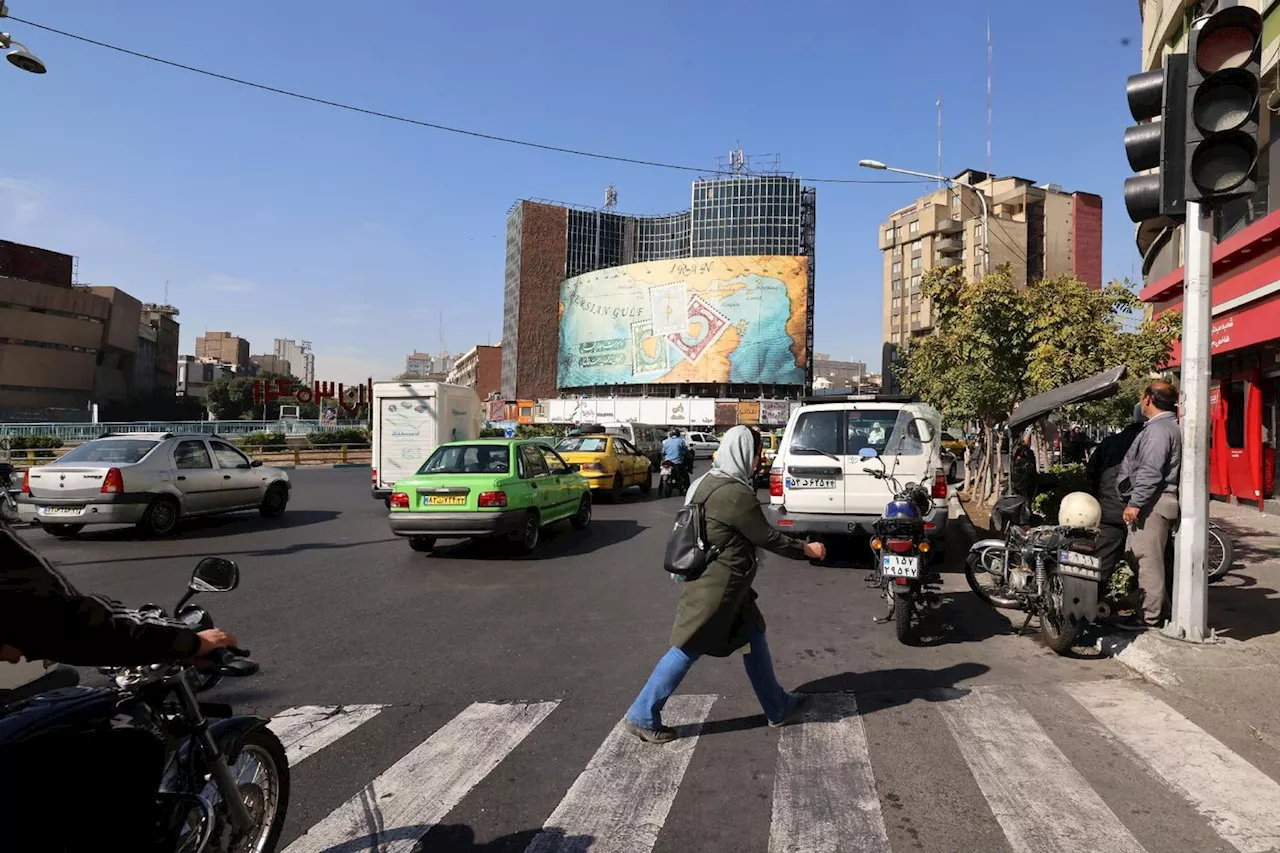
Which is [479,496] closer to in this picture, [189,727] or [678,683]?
[678,683]

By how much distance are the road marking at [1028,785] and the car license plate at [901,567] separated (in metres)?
1.43

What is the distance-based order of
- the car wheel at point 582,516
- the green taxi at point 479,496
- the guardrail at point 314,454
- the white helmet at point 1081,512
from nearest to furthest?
the white helmet at point 1081,512 → the green taxi at point 479,496 → the car wheel at point 582,516 → the guardrail at point 314,454

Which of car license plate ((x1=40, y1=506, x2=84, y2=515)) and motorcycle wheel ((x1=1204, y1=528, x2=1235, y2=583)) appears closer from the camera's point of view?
motorcycle wheel ((x1=1204, y1=528, x2=1235, y2=583))

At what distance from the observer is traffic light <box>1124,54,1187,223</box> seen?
17.6 ft

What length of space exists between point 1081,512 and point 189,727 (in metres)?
5.87

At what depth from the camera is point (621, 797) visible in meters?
3.44

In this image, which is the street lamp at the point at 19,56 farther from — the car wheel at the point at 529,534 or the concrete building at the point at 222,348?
the concrete building at the point at 222,348

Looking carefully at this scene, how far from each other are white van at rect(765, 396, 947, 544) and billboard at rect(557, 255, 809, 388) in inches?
3072

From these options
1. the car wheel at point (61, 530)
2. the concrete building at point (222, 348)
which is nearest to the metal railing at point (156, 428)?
the car wheel at point (61, 530)

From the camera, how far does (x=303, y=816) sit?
3.27 meters

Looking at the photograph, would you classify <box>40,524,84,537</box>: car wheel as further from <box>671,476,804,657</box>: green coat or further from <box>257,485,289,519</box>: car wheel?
<box>671,476,804,657</box>: green coat

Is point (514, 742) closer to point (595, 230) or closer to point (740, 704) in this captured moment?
point (740, 704)

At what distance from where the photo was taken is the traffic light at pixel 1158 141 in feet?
17.6

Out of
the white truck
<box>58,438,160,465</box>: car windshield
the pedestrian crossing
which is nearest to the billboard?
the white truck
